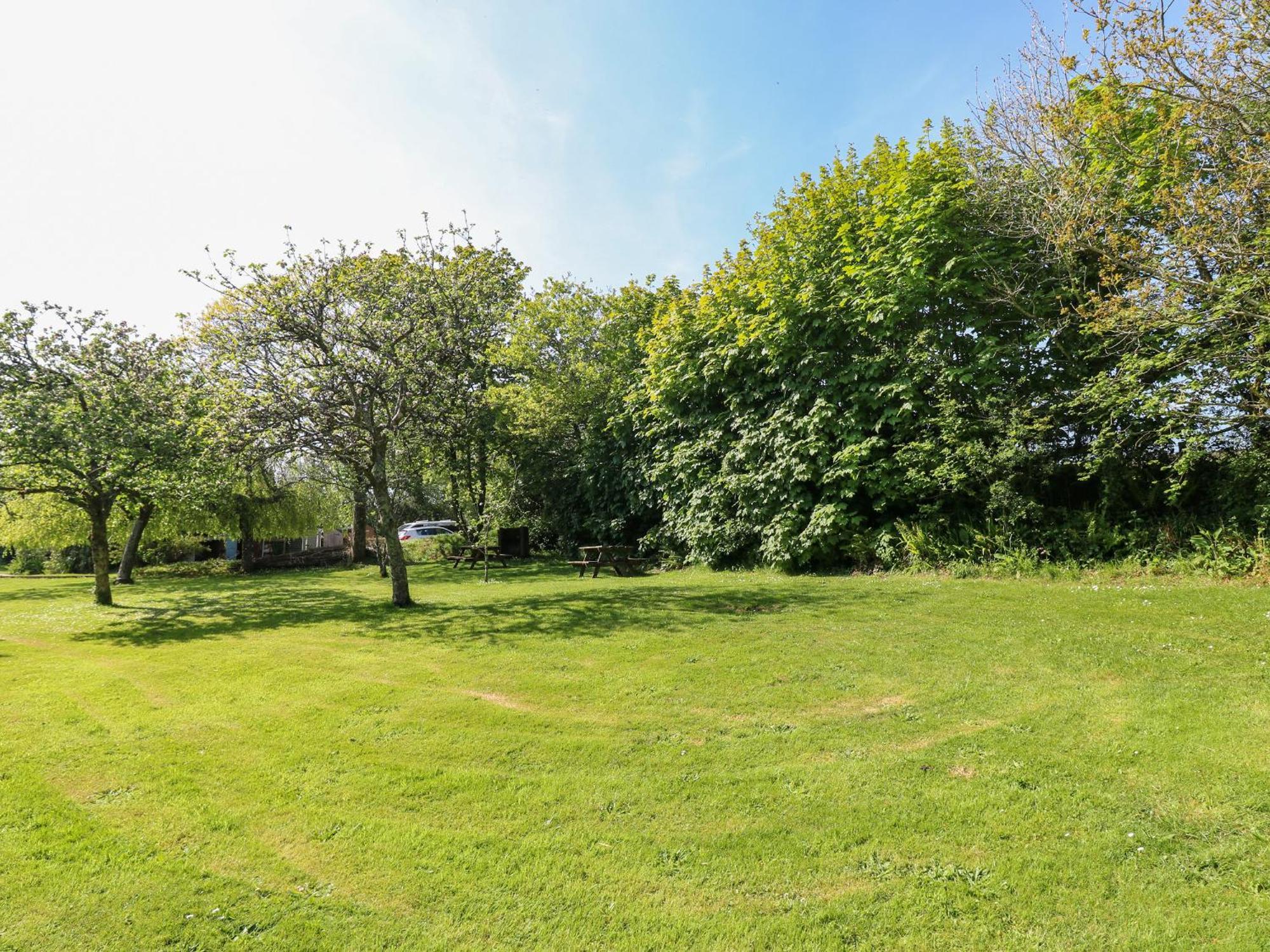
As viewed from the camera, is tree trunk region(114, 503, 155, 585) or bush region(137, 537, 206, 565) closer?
tree trunk region(114, 503, 155, 585)

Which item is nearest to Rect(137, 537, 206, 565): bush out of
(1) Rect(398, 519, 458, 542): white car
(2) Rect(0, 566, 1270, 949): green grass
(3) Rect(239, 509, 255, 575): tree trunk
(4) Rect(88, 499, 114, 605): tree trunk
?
(3) Rect(239, 509, 255, 575): tree trunk

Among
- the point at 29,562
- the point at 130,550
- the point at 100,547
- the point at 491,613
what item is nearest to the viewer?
the point at 491,613

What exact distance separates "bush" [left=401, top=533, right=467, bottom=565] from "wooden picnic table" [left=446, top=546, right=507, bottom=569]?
79.8 inches

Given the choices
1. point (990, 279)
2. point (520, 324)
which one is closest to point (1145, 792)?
point (990, 279)

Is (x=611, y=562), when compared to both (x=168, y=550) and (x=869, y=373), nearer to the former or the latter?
(x=869, y=373)

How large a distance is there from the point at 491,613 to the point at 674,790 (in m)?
7.72

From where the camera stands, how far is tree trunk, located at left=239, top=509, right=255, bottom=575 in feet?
81.8

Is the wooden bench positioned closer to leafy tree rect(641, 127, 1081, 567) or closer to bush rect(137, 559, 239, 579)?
leafy tree rect(641, 127, 1081, 567)

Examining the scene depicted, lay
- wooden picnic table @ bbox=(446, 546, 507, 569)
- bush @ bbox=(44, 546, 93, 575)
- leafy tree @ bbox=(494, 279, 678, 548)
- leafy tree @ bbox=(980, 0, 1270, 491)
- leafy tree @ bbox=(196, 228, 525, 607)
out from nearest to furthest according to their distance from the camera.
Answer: leafy tree @ bbox=(980, 0, 1270, 491), leafy tree @ bbox=(196, 228, 525, 607), leafy tree @ bbox=(494, 279, 678, 548), wooden picnic table @ bbox=(446, 546, 507, 569), bush @ bbox=(44, 546, 93, 575)

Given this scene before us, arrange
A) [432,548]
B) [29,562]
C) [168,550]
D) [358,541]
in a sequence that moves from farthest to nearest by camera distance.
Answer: [29,562], [168,550], [358,541], [432,548]

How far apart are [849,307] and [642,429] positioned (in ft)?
26.5

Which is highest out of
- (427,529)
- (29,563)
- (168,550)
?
(427,529)

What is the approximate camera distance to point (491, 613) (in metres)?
11.4

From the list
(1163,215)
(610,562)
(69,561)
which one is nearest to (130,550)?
(69,561)
